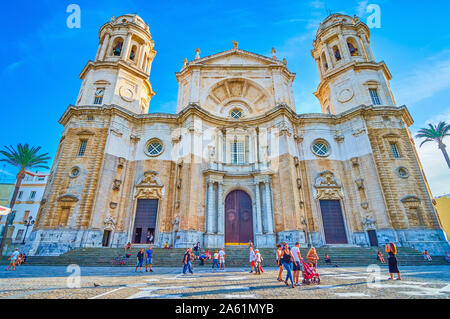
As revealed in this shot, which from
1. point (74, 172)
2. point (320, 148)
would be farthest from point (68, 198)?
point (320, 148)

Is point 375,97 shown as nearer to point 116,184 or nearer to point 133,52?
point 116,184

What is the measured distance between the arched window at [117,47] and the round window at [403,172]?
107ft

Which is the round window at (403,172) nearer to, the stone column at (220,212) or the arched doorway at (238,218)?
the arched doorway at (238,218)

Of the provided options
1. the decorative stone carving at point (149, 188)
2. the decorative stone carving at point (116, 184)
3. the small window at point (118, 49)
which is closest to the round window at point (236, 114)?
the decorative stone carving at point (149, 188)

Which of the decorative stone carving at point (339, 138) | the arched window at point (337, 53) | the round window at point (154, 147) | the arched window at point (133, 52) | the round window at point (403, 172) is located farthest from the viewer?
the arched window at point (133, 52)

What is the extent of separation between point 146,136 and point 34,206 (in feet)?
100

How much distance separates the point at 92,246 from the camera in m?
18.0

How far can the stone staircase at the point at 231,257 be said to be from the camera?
1502 centimetres

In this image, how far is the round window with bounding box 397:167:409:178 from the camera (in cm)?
2059

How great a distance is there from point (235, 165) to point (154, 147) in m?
8.64

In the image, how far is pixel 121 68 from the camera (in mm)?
25891

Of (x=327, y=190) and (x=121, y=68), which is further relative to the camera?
(x=121, y=68)
